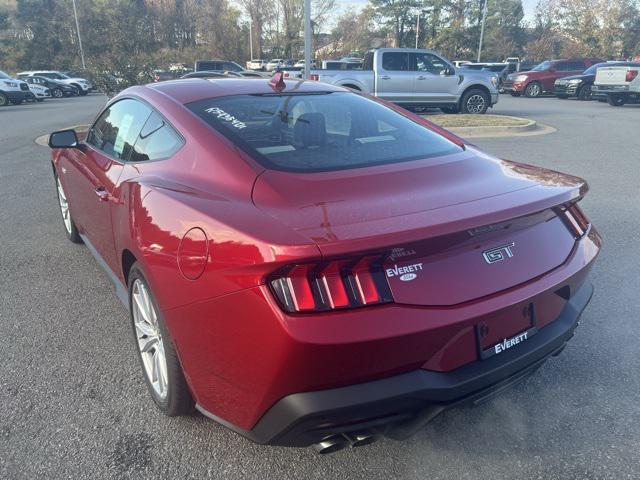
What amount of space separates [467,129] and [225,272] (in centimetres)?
1094

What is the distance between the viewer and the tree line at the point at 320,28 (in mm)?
44344

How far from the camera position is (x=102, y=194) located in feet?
10.2

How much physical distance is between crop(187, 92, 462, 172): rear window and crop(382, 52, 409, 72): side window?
12.7 meters

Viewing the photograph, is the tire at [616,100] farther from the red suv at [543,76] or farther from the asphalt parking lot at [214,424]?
the asphalt parking lot at [214,424]

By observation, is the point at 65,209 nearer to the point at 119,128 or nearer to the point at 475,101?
the point at 119,128

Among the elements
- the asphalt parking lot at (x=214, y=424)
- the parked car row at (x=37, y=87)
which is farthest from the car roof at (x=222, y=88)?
the parked car row at (x=37, y=87)

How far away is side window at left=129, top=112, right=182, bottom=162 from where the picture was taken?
2627 mm

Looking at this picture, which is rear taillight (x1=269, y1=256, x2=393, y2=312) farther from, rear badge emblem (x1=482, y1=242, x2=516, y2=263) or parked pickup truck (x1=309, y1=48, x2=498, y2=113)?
parked pickup truck (x1=309, y1=48, x2=498, y2=113)

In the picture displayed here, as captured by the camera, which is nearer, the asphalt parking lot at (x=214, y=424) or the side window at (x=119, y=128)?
the asphalt parking lot at (x=214, y=424)

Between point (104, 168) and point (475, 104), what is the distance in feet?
46.4

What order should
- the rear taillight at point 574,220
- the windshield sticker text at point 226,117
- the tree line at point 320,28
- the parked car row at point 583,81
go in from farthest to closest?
the tree line at point 320,28 → the parked car row at point 583,81 → the windshield sticker text at point 226,117 → the rear taillight at point 574,220

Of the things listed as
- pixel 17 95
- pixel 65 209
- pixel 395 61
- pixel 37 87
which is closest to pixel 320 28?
pixel 37 87

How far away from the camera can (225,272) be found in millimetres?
1804

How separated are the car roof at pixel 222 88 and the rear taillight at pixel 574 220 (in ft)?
5.42
